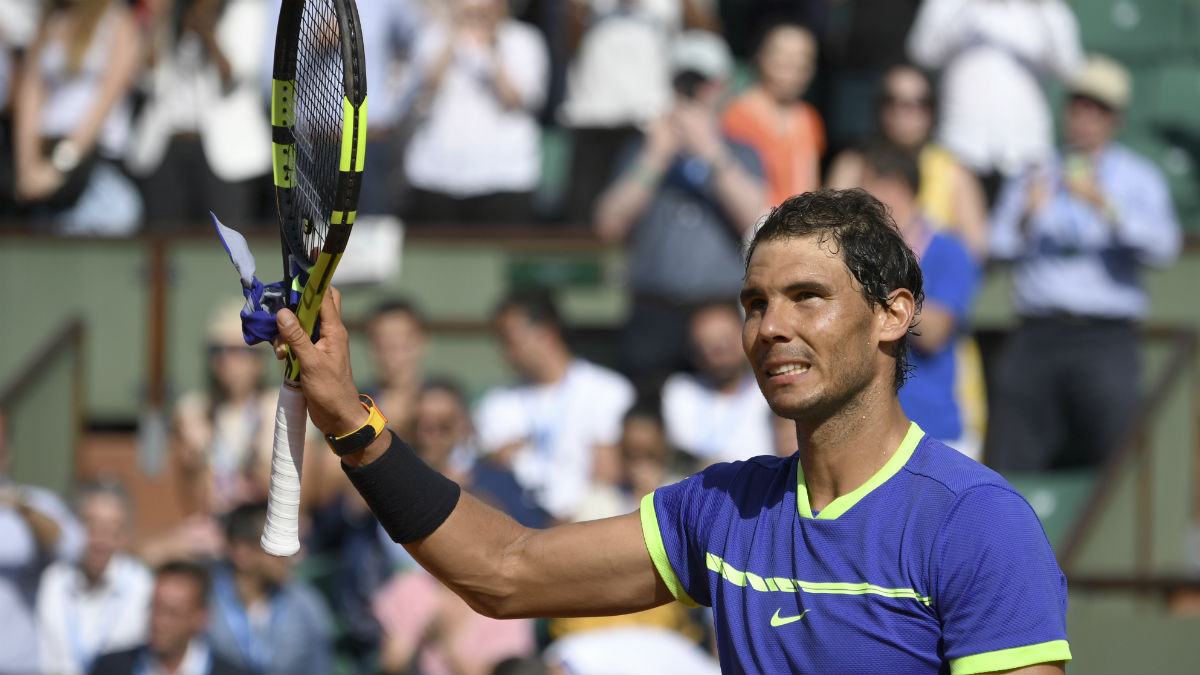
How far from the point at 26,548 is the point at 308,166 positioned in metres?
4.82

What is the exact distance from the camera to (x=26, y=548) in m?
7.26

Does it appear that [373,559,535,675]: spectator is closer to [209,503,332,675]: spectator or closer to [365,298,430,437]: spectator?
[209,503,332,675]: spectator

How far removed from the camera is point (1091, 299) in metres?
7.45

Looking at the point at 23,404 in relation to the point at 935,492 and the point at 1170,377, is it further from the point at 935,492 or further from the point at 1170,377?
the point at 935,492

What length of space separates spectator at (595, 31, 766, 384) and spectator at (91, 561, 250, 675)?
7.50 ft

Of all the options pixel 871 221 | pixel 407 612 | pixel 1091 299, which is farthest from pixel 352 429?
pixel 1091 299

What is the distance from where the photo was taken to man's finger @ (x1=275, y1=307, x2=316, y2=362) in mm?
2744

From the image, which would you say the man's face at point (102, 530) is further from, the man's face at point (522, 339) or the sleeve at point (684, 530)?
the sleeve at point (684, 530)

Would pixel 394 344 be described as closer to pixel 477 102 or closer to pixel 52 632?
pixel 477 102

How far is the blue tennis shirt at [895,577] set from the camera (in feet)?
7.91

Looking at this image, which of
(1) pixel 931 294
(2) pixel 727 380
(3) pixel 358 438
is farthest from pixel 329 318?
(2) pixel 727 380

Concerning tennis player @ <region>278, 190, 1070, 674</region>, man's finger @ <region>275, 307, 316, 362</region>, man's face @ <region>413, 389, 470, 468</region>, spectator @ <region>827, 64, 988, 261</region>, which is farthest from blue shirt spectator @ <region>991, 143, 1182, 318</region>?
Answer: man's finger @ <region>275, 307, 316, 362</region>

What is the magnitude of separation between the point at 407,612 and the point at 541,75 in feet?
11.5

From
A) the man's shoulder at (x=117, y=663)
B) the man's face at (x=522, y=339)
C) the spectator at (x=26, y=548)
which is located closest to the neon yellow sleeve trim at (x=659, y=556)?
the man's shoulder at (x=117, y=663)
